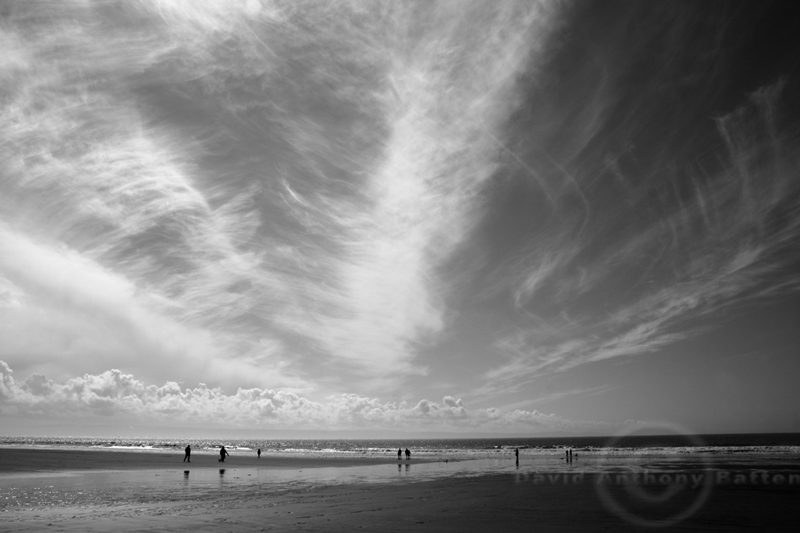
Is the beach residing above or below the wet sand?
above

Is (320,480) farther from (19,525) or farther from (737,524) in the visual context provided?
(737,524)

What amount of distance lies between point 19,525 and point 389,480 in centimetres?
2776

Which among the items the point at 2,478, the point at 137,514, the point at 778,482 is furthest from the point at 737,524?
the point at 2,478

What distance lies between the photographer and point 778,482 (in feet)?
122

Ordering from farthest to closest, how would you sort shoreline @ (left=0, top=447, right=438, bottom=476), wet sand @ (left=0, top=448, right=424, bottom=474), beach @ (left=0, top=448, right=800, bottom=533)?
wet sand @ (left=0, top=448, right=424, bottom=474)
shoreline @ (left=0, top=447, right=438, bottom=476)
beach @ (left=0, top=448, right=800, bottom=533)

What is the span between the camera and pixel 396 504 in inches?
1036
